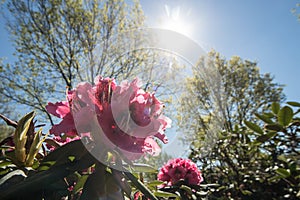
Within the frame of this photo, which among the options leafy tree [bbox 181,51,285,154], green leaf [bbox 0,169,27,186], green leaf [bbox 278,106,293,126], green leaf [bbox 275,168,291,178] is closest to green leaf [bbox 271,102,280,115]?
green leaf [bbox 278,106,293,126]

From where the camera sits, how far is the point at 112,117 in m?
0.59

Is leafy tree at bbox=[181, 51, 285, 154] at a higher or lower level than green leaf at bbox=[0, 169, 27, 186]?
higher

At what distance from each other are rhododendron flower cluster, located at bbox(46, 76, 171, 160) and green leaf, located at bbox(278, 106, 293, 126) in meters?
0.78

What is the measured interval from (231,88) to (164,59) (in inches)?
177

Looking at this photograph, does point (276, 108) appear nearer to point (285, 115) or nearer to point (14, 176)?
point (285, 115)

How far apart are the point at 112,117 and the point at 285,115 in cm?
92

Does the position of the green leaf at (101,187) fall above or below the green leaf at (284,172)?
below

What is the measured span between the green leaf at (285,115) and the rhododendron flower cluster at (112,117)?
2.56 ft

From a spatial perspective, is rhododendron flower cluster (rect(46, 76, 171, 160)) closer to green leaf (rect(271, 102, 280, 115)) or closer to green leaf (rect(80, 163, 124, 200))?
green leaf (rect(80, 163, 124, 200))

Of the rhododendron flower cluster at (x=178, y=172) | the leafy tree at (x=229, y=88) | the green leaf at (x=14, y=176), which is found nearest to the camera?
the green leaf at (x=14, y=176)

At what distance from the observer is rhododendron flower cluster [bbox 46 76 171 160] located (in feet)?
1.91

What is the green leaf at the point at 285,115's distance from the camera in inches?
45.4

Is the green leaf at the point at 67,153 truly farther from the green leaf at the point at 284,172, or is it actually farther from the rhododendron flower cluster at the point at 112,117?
the green leaf at the point at 284,172

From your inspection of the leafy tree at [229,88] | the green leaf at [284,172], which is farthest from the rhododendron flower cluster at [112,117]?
the leafy tree at [229,88]
